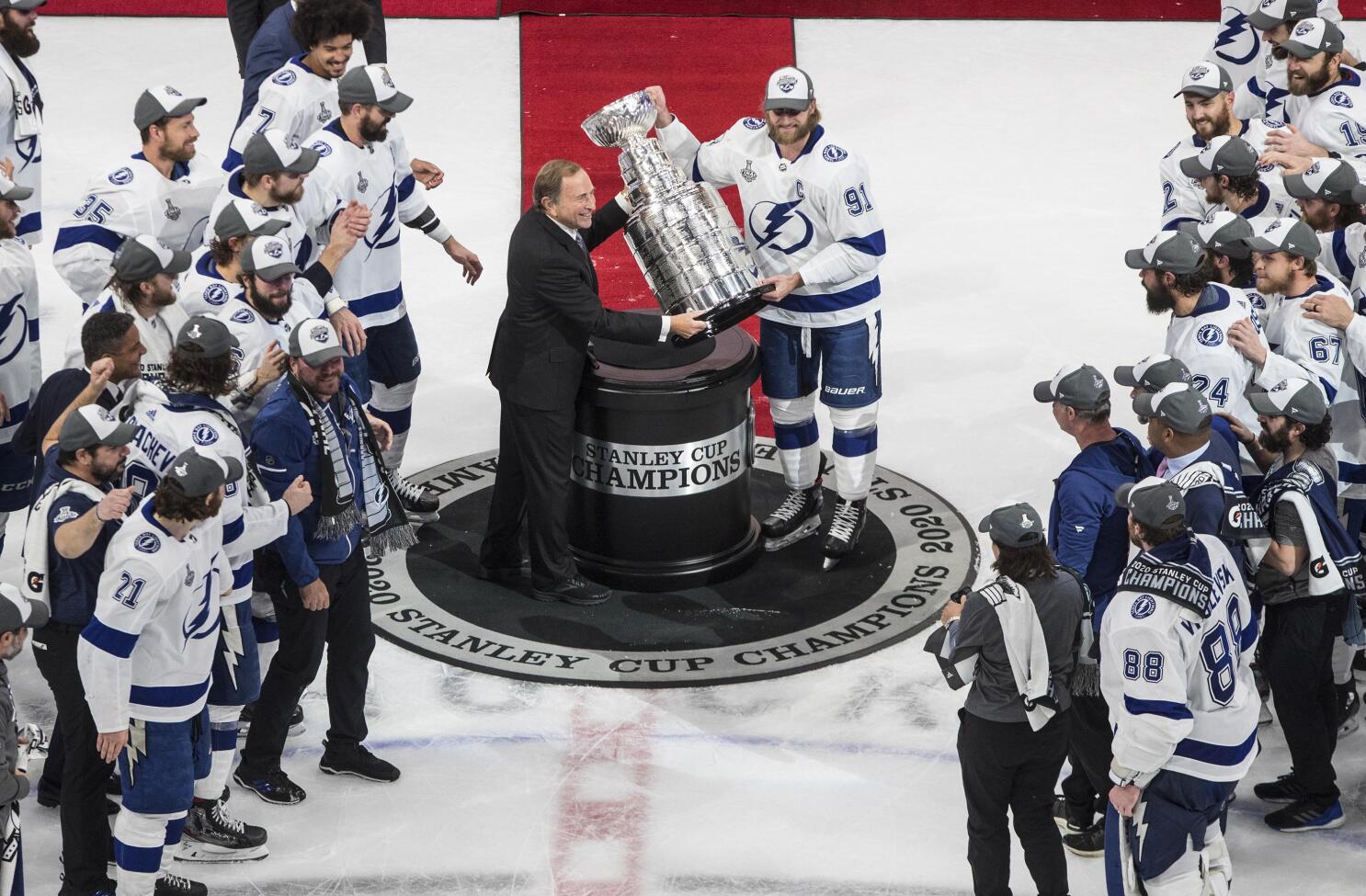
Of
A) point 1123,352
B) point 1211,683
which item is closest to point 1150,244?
point 1211,683

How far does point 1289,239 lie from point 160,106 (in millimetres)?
4169

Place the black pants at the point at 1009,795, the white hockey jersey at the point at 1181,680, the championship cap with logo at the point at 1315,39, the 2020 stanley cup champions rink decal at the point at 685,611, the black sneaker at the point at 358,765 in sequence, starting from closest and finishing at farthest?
the white hockey jersey at the point at 1181,680 → the black pants at the point at 1009,795 → the black sneaker at the point at 358,765 → the 2020 stanley cup champions rink decal at the point at 685,611 → the championship cap with logo at the point at 1315,39

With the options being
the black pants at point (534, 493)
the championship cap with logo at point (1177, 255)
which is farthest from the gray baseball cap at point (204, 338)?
the championship cap with logo at point (1177, 255)

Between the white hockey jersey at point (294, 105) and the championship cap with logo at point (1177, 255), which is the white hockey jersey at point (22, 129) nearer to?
the white hockey jersey at point (294, 105)

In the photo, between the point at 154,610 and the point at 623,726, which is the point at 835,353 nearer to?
the point at 623,726

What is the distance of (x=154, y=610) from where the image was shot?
4855 millimetres

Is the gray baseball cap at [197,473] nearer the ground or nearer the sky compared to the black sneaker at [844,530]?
nearer the sky

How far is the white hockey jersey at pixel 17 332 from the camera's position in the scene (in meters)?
6.37

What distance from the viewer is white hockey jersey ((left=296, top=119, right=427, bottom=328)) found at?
7016mm

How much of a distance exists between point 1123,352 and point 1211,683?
482cm

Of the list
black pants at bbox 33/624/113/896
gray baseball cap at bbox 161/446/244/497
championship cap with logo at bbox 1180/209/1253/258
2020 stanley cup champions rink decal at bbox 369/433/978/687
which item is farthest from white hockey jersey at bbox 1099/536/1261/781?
black pants at bbox 33/624/113/896

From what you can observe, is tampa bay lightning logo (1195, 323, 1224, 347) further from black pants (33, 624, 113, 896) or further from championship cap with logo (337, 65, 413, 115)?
black pants (33, 624, 113, 896)

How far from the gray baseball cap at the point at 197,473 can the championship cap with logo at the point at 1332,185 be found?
4185 millimetres

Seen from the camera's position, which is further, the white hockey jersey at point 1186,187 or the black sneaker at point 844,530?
the black sneaker at point 844,530
